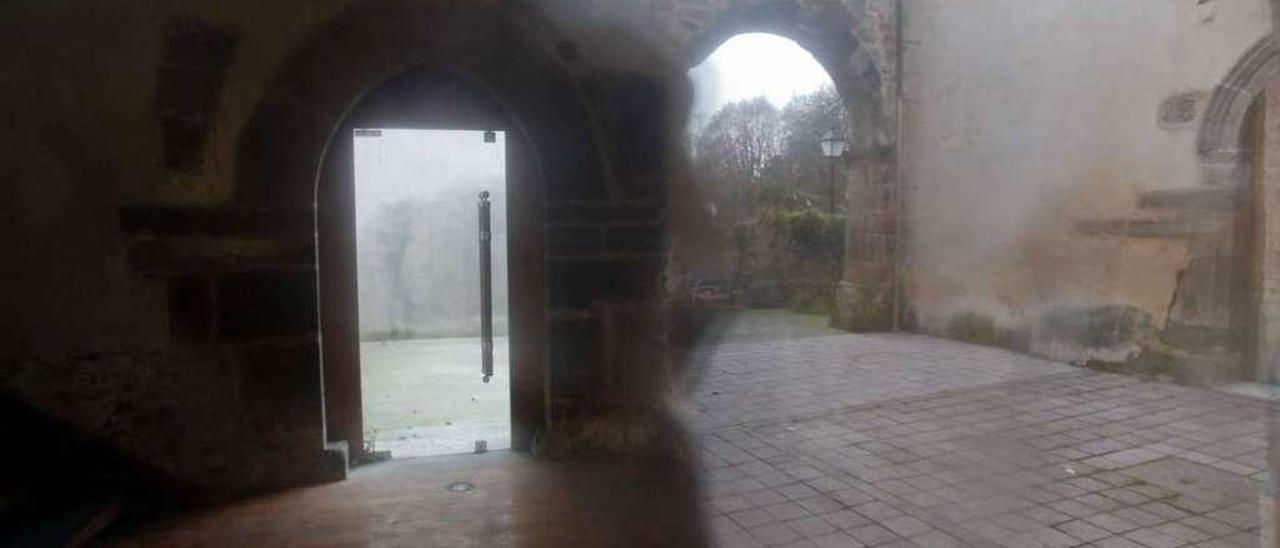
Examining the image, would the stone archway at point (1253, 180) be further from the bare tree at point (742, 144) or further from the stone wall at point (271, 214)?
the bare tree at point (742, 144)

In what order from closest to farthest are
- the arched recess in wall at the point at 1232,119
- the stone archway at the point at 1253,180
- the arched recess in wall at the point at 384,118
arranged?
the arched recess in wall at the point at 384,118 → the arched recess in wall at the point at 1232,119 → the stone archway at the point at 1253,180

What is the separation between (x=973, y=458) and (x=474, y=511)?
7.91 feet

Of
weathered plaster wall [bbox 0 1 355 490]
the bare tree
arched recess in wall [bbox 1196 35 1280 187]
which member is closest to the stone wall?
weathered plaster wall [bbox 0 1 355 490]

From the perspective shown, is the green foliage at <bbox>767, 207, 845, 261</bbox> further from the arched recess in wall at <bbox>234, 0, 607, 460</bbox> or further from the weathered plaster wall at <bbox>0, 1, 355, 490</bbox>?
the weathered plaster wall at <bbox>0, 1, 355, 490</bbox>

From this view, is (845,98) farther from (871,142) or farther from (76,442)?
(76,442)

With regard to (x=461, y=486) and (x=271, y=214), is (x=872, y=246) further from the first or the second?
(x=271, y=214)

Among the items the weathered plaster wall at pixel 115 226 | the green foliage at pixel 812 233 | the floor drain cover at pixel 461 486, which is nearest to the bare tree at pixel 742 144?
the green foliage at pixel 812 233

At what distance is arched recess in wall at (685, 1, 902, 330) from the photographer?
25.9 feet

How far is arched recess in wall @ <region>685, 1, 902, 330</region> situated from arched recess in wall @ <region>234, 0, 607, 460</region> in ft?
14.6

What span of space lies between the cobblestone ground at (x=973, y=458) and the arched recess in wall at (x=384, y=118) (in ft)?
4.04

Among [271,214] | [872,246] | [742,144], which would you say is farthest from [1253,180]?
[742,144]

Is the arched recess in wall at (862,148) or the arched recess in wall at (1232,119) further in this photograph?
the arched recess in wall at (862,148)

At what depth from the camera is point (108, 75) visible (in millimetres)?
3061

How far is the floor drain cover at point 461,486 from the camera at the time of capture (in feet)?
11.2
